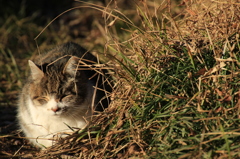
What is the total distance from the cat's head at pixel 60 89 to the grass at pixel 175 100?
0.34 metres

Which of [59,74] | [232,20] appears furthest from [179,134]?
[59,74]

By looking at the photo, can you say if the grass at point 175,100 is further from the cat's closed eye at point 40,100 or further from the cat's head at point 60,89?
the cat's closed eye at point 40,100

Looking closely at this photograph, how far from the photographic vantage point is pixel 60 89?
3381 mm

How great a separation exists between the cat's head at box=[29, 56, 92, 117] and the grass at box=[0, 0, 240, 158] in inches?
13.5

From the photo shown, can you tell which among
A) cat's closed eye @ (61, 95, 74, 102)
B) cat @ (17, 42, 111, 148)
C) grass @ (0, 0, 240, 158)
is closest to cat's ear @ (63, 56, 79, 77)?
cat @ (17, 42, 111, 148)

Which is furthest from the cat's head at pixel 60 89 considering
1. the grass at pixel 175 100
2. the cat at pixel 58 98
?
the grass at pixel 175 100

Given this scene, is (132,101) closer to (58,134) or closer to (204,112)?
(204,112)

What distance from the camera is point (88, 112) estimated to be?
3.49m

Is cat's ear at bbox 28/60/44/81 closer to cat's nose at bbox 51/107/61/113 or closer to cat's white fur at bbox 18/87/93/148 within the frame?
cat's white fur at bbox 18/87/93/148

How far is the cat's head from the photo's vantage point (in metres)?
3.33

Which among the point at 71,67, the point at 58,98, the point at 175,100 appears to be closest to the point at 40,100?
the point at 58,98

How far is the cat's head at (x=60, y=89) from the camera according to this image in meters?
3.33

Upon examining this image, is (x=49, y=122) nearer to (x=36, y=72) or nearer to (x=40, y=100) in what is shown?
(x=40, y=100)

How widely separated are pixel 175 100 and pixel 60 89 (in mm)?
1166
